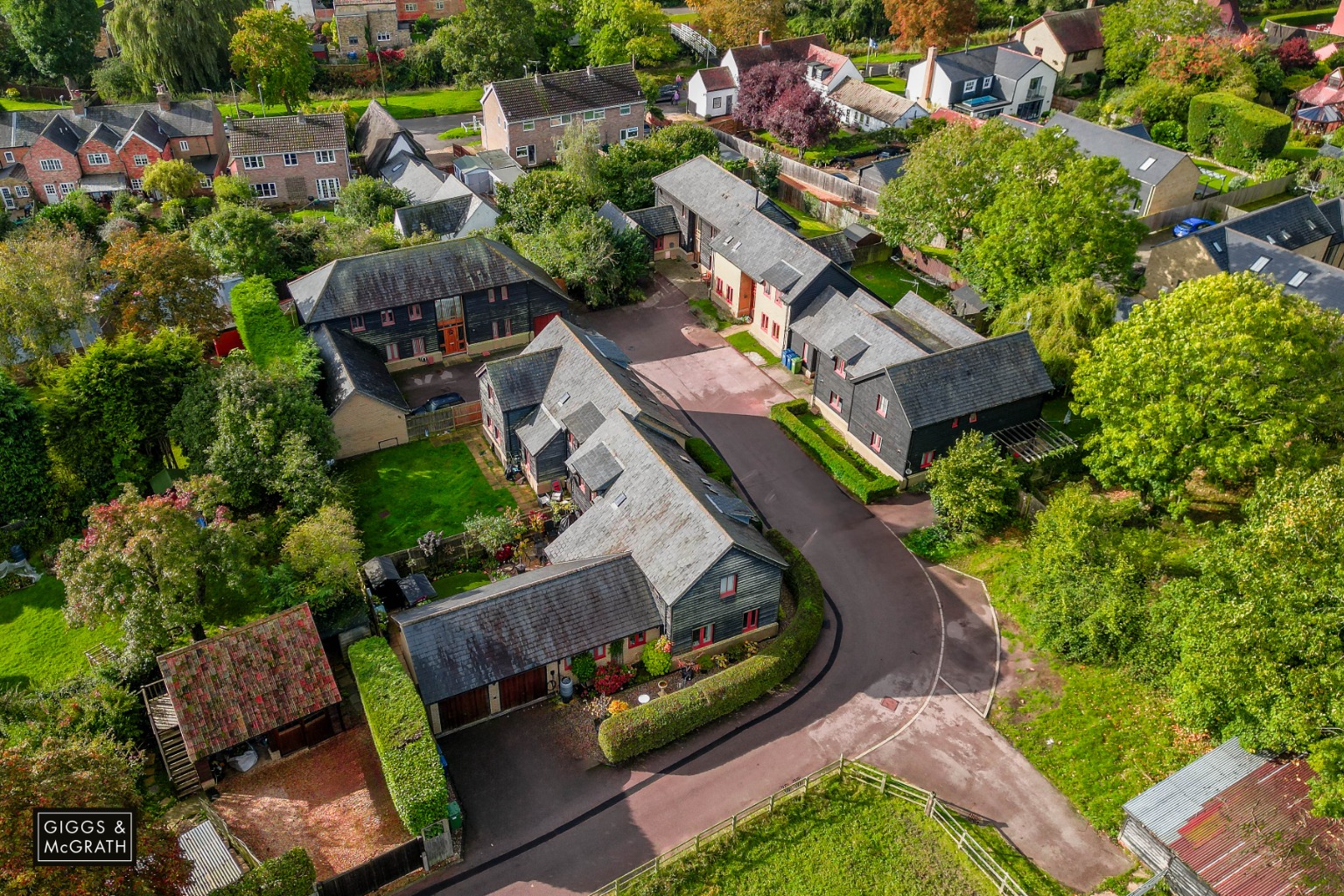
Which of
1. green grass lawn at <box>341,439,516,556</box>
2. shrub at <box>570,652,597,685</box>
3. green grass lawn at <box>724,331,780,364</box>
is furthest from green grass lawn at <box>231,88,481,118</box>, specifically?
shrub at <box>570,652,597,685</box>

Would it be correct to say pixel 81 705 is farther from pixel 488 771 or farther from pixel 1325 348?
pixel 1325 348

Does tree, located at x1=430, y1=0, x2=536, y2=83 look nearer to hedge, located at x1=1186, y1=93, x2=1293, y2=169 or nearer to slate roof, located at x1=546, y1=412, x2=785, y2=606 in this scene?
hedge, located at x1=1186, y1=93, x2=1293, y2=169

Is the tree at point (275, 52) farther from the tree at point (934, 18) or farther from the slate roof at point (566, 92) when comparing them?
the tree at point (934, 18)

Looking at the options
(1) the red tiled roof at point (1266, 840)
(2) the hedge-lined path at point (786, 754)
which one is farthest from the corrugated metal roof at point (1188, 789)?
(2) the hedge-lined path at point (786, 754)

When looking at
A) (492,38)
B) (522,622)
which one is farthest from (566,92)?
(522,622)

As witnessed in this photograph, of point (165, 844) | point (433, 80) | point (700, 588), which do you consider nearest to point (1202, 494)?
point (700, 588)
